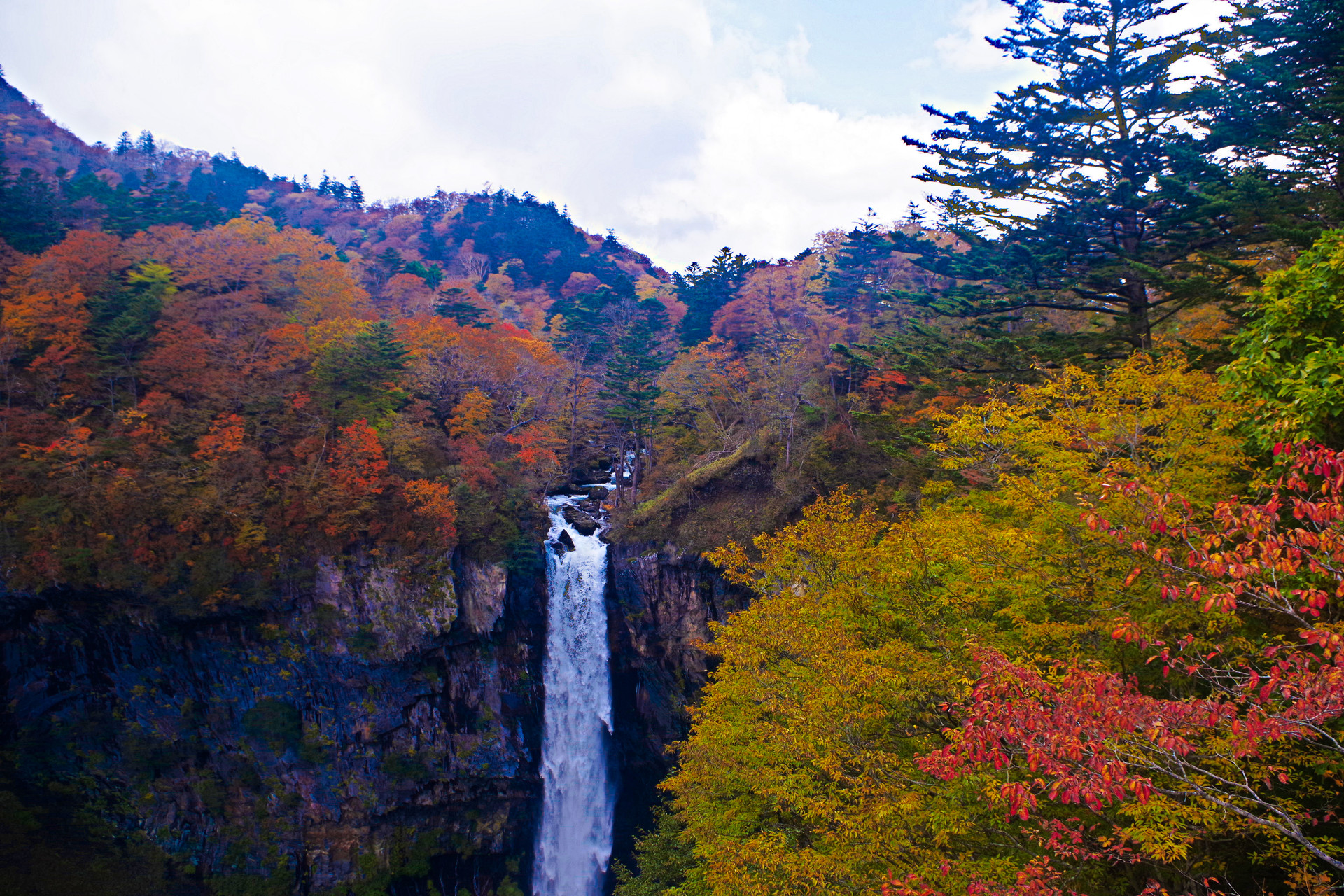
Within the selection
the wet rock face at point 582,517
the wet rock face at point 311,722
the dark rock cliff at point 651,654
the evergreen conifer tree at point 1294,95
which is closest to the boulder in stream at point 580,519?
the wet rock face at point 582,517

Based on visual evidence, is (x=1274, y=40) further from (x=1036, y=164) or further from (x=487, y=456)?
(x=487, y=456)

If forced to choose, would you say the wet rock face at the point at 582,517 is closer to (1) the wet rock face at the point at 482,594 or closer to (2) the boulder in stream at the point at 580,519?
(2) the boulder in stream at the point at 580,519

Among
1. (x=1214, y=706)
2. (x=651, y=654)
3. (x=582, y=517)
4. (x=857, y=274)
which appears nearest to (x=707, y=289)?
(x=857, y=274)

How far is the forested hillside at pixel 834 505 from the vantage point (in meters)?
6.36

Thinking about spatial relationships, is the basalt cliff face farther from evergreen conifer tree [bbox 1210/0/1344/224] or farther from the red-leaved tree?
evergreen conifer tree [bbox 1210/0/1344/224]

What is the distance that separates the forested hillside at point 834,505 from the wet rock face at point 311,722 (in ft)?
0.61

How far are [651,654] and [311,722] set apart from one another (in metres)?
13.7

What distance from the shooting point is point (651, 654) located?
2675cm

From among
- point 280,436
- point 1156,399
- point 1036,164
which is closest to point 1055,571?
point 1156,399

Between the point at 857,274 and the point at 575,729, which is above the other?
the point at 857,274

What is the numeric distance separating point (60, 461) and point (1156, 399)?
30.9 m

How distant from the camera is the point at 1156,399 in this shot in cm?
1064

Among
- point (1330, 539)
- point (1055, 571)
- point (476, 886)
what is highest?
point (1330, 539)

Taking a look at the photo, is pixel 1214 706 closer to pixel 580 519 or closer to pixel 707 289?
pixel 580 519
